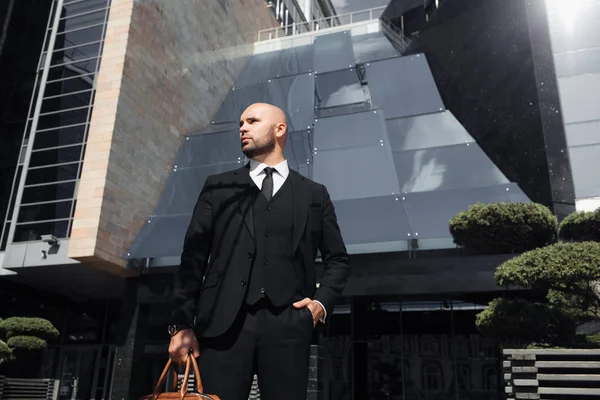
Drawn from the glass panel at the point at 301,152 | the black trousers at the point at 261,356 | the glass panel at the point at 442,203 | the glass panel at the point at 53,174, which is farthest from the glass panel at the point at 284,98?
the black trousers at the point at 261,356

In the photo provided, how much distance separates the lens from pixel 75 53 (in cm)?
1791

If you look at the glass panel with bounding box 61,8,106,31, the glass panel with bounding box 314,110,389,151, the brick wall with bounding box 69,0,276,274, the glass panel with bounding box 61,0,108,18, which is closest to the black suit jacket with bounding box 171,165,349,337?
the brick wall with bounding box 69,0,276,274

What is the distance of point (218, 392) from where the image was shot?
2438 mm

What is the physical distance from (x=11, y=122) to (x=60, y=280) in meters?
6.25

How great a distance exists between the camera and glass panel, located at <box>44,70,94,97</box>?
1709 centimetres

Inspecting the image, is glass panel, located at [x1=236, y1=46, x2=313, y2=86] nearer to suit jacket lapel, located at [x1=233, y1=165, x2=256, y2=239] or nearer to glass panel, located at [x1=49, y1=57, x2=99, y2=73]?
glass panel, located at [x1=49, y1=57, x2=99, y2=73]

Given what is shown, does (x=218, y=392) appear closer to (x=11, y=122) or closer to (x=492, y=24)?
(x=492, y=24)

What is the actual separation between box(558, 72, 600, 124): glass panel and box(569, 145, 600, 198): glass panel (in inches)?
38.5

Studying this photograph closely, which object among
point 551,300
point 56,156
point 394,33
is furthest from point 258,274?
point 394,33

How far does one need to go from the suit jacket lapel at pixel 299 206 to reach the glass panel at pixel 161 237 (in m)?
11.7

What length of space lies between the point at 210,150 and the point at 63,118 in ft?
16.0

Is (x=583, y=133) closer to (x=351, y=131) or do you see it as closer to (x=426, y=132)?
(x=426, y=132)

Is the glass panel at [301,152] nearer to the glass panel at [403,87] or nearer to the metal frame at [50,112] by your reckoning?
the glass panel at [403,87]

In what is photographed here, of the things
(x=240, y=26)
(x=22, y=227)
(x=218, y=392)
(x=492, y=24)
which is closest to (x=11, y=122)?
(x=22, y=227)
